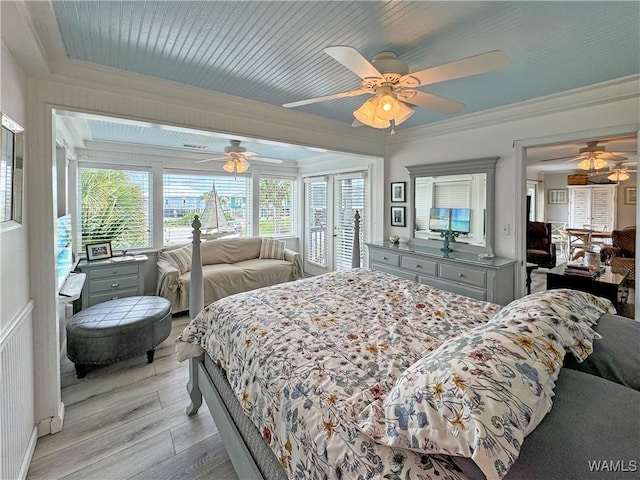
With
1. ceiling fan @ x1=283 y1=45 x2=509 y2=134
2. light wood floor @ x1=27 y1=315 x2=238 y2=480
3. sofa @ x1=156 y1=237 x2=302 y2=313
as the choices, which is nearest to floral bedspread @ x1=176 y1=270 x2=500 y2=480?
light wood floor @ x1=27 y1=315 x2=238 y2=480

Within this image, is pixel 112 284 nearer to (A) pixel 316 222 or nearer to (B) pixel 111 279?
(B) pixel 111 279

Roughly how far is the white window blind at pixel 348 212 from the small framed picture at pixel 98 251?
3.57 meters

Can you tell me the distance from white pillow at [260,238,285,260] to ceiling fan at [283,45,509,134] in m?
3.76

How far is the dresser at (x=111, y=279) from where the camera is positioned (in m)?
3.71

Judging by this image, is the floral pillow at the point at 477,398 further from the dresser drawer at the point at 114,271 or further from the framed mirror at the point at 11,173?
the dresser drawer at the point at 114,271

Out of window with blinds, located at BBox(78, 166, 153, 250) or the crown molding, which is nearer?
the crown molding

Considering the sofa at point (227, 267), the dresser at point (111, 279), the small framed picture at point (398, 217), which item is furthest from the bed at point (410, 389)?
the dresser at point (111, 279)

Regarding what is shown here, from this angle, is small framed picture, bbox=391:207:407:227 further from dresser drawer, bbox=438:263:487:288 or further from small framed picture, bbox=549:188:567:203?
small framed picture, bbox=549:188:567:203

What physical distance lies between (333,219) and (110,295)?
3.61 metres

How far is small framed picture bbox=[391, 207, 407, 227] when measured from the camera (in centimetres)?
432

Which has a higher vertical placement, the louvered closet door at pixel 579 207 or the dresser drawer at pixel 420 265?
the louvered closet door at pixel 579 207

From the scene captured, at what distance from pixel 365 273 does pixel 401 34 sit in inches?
72.8

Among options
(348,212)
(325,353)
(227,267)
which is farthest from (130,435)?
(348,212)

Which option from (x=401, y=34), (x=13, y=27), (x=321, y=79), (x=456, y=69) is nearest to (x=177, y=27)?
(x=13, y=27)
